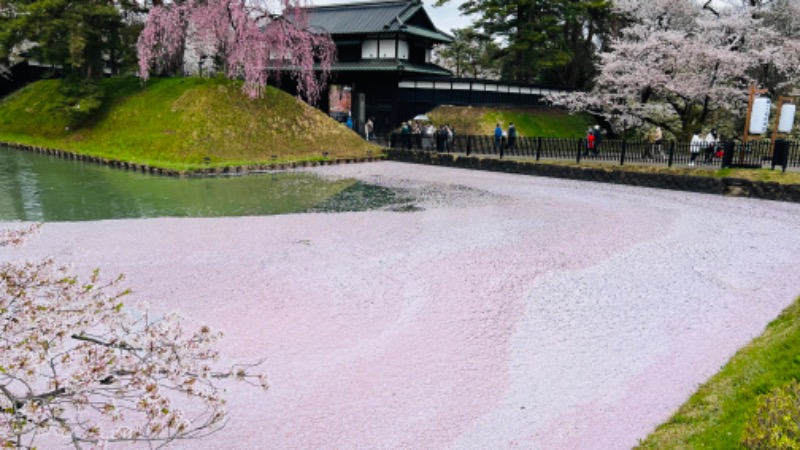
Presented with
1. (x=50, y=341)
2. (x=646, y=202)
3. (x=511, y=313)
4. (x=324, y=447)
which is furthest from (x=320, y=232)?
(x=646, y=202)

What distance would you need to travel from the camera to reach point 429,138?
25.1 meters

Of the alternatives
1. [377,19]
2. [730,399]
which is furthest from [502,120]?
[730,399]

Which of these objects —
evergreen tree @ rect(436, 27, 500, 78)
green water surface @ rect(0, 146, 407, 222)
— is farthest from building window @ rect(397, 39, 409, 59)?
green water surface @ rect(0, 146, 407, 222)

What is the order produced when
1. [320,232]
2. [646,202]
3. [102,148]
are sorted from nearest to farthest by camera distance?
1. [320,232]
2. [646,202]
3. [102,148]

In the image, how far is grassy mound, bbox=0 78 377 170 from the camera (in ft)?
73.4

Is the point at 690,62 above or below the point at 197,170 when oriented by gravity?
above

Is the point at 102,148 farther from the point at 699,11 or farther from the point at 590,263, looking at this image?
the point at 699,11

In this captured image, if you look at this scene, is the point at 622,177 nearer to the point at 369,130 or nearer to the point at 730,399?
the point at 369,130

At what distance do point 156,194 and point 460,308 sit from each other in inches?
469

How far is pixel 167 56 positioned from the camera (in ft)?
92.1

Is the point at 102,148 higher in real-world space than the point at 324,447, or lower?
higher

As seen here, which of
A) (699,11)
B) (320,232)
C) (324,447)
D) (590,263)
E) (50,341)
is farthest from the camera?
(699,11)

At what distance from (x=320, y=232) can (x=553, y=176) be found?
475 inches

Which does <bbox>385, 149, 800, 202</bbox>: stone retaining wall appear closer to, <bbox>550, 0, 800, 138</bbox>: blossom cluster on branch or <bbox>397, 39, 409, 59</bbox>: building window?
<bbox>550, 0, 800, 138</bbox>: blossom cluster on branch
